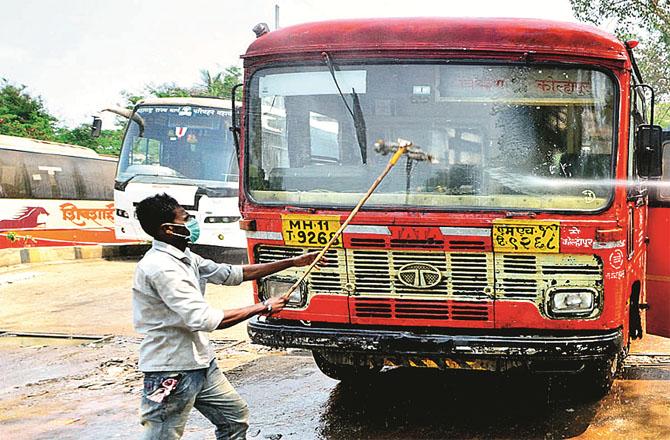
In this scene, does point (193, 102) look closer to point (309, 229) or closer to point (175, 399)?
point (309, 229)

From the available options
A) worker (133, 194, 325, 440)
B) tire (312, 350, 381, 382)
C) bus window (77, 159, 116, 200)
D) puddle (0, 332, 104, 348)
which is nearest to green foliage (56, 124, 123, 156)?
bus window (77, 159, 116, 200)

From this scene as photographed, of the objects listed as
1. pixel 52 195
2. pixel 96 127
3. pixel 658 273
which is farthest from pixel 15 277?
pixel 658 273

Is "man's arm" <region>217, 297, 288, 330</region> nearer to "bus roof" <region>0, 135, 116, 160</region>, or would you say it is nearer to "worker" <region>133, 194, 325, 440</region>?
"worker" <region>133, 194, 325, 440</region>

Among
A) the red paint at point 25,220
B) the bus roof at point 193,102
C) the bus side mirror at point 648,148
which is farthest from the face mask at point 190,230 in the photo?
the red paint at point 25,220

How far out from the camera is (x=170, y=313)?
378 centimetres

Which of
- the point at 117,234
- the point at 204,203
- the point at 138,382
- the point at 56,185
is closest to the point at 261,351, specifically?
the point at 138,382

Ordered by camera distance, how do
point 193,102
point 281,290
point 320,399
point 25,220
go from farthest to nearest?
point 25,220
point 193,102
point 320,399
point 281,290

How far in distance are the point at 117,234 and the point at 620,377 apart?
11.5 meters

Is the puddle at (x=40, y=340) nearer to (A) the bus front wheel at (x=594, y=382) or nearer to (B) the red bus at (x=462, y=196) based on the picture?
(B) the red bus at (x=462, y=196)

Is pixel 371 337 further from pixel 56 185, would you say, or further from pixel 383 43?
pixel 56 185

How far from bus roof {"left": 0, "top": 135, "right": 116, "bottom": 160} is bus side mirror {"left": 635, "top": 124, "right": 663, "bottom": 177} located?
55.2ft

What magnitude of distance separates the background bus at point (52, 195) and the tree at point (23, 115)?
1045cm

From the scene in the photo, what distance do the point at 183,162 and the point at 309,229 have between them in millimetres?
10786

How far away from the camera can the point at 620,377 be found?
6.80 meters
